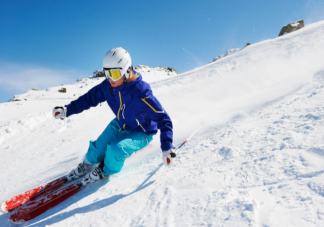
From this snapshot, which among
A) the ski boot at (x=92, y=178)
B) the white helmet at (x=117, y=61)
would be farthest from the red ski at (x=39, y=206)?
the white helmet at (x=117, y=61)

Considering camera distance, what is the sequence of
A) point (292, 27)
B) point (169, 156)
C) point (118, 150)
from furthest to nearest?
point (292, 27), point (118, 150), point (169, 156)

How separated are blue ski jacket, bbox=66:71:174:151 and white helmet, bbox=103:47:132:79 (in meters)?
0.21

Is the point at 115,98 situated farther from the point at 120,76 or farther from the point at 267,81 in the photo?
the point at 267,81

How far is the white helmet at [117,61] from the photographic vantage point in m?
2.41

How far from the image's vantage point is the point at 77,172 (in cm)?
268

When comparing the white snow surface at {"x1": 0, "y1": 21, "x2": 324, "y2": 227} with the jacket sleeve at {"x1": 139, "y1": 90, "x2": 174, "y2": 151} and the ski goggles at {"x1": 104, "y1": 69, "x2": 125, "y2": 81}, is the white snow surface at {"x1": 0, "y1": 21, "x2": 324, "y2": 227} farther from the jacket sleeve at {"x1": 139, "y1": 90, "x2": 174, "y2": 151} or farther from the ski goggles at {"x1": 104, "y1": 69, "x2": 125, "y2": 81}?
the ski goggles at {"x1": 104, "y1": 69, "x2": 125, "y2": 81}

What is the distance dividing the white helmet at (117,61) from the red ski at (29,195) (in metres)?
1.80

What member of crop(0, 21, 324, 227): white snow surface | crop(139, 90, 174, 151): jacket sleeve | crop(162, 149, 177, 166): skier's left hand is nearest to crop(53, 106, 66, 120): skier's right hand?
crop(0, 21, 324, 227): white snow surface

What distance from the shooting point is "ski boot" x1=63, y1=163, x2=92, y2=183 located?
104 inches

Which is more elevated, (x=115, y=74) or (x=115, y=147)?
(x=115, y=74)

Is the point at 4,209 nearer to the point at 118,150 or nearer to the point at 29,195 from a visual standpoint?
the point at 29,195

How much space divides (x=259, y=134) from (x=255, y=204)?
112cm

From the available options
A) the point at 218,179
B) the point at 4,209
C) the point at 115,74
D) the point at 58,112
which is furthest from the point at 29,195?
the point at 218,179

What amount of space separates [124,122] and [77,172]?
3.41 feet
